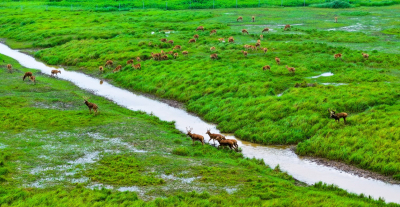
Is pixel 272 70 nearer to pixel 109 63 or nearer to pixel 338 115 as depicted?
pixel 338 115

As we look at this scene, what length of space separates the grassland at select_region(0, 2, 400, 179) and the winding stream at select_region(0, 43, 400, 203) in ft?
3.07

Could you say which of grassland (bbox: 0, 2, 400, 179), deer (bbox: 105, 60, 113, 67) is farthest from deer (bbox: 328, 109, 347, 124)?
deer (bbox: 105, 60, 113, 67)

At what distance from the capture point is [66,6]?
319 ft

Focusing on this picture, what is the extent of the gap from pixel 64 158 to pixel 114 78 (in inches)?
809

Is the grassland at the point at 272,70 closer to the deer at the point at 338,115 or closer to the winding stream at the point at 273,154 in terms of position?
the deer at the point at 338,115

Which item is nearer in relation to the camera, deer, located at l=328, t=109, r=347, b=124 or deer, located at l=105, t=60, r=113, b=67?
deer, located at l=328, t=109, r=347, b=124

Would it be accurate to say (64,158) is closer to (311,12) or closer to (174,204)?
Answer: (174,204)

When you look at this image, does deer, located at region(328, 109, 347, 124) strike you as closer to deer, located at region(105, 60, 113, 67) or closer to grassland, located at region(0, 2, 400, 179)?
grassland, located at region(0, 2, 400, 179)

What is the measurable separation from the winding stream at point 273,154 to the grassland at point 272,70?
3.07ft

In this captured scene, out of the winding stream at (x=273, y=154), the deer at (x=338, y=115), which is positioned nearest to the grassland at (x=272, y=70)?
the deer at (x=338, y=115)

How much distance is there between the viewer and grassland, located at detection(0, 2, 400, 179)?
2315 centimetres

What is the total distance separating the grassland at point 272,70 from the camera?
76.0 ft

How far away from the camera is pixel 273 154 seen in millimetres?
22391

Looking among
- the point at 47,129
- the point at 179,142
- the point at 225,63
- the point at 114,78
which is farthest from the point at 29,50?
the point at 179,142
